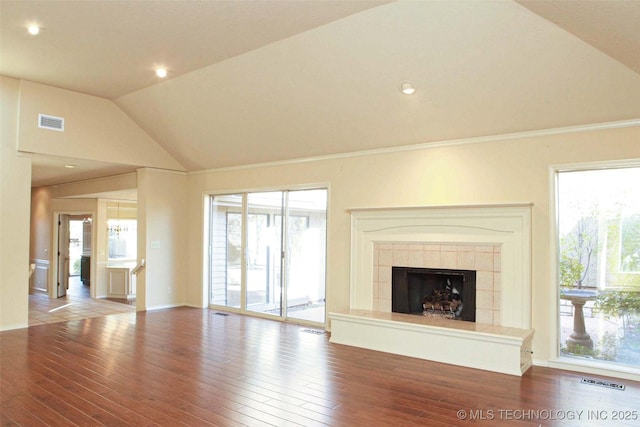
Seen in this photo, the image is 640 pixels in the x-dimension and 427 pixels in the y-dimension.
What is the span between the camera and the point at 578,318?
4.83m

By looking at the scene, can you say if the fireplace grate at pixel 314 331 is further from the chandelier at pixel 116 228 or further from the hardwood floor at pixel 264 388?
the chandelier at pixel 116 228

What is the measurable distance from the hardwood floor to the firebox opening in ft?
3.06

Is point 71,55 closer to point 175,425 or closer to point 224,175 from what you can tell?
point 224,175

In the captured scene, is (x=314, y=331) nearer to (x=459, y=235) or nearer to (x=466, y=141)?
(x=459, y=235)

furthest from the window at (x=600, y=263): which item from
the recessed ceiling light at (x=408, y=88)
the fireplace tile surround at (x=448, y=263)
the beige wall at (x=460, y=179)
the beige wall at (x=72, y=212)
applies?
the beige wall at (x=72, y=212)

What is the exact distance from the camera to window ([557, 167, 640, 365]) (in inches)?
180

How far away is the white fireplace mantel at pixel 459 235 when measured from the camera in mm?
5043

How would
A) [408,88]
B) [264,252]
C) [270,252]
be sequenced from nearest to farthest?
[408,88] < [270,252] < [264,252]

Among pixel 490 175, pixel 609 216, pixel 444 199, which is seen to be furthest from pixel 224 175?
pixel 609 216

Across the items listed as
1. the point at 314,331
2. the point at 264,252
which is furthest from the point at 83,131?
the point at 314,331

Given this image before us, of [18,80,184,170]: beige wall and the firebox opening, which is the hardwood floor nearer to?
the firebox opening

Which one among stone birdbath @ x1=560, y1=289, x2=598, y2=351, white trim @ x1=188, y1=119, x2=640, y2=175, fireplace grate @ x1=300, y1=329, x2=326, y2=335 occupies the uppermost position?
white trim @ x1=188, y1=119, x2=640, y2=175

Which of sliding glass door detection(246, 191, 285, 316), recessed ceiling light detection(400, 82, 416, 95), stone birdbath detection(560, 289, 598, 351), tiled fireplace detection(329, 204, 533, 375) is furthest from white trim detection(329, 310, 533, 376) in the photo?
recessed ceiling light detection(400, 82, 416, 95)

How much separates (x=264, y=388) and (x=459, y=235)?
116 inches
